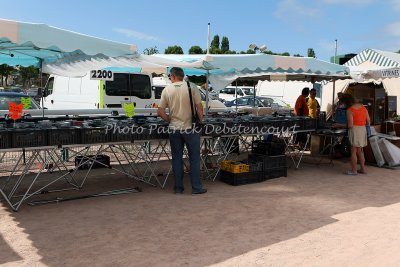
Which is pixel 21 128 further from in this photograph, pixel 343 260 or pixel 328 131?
pixel 328 131

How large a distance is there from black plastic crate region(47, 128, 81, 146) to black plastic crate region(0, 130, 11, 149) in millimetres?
438

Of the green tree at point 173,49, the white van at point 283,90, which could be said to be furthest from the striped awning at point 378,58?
the green tree at point 173,49

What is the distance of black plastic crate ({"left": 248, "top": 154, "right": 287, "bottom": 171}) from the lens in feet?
22.0

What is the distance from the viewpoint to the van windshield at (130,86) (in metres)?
10.6

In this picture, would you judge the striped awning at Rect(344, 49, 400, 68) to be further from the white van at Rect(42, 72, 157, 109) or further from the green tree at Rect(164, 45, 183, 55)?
the green tree at Rect(164, 45, 183, 55)

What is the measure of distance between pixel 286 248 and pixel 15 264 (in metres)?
2.42

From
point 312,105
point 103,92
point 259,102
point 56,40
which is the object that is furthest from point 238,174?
point 259,102

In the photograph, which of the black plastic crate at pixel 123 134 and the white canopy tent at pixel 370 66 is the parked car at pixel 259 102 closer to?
the white canopy tent at pixel 370 66

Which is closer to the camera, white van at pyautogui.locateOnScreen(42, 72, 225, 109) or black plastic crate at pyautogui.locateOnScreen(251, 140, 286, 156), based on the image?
black plastic crate at pyautogui.locateOnScreen(251, 140, 286, 156)

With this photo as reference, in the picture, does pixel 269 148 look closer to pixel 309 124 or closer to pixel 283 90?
pixel 309 124

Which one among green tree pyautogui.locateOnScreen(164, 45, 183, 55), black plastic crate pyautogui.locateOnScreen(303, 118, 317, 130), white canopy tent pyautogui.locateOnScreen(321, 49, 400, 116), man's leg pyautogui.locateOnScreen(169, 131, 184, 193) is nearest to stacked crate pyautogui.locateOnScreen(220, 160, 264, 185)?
man's leg pyautogui.locateOnScreen(169, 131, 184, 193)

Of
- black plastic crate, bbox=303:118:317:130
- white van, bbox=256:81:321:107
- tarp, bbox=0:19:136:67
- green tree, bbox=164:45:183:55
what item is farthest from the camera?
green tree, bbox=164:45:183:55

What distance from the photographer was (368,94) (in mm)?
11180

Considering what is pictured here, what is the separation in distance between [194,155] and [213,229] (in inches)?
61.4
